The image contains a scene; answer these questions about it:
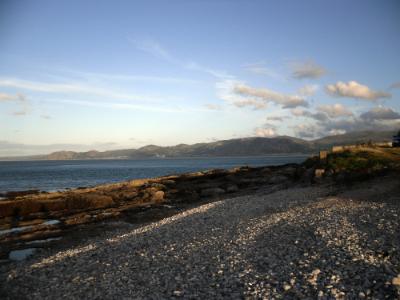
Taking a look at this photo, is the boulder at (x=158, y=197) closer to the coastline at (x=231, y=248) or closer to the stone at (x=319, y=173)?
the coastline at (x=231, y=248)

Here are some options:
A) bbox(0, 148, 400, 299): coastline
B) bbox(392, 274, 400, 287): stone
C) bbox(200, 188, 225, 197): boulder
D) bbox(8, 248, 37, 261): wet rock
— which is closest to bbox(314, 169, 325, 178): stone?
bbox(0, 148, 400, 299): coastline

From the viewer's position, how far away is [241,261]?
15.3 meters

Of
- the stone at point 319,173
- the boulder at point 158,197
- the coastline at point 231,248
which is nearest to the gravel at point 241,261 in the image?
the coastline at point 231,248

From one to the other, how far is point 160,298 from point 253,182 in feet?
133

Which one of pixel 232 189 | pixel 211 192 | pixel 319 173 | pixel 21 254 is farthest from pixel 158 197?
pixel 21 254

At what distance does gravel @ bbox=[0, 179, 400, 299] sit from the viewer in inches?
487

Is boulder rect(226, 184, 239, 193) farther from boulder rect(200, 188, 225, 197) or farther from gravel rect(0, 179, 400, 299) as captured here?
gravel rect(0, 179, 400, 299)

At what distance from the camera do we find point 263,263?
14.7 m

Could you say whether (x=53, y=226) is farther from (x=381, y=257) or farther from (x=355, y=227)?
(x=381, y=257)

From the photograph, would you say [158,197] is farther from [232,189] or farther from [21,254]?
[21,254]

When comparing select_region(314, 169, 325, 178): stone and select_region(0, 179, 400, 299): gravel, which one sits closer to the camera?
select_region(0, 179, 400, 299): gravel

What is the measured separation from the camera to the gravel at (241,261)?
12363mm

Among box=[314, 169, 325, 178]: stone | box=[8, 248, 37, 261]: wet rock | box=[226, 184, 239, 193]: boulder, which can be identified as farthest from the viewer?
box=[226, 184, 239, 193]: boulder

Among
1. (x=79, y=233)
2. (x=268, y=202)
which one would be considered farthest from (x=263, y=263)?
(x=79, y=233)
